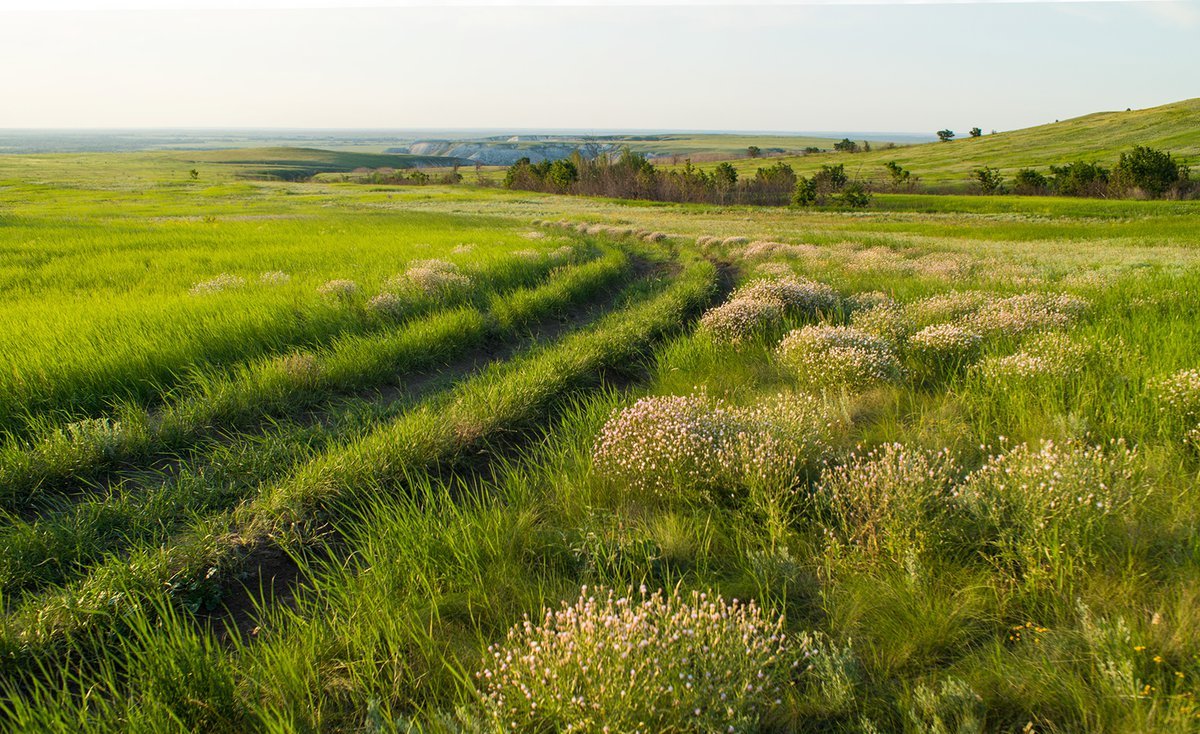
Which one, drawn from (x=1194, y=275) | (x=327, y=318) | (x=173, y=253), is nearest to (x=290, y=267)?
(x=173, y=253)

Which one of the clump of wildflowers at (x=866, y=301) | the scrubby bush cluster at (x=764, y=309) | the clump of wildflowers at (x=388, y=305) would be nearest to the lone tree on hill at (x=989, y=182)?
the clump of wildflowers at (x=866, y=301)

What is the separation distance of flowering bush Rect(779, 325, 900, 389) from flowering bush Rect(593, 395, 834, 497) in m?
1.42

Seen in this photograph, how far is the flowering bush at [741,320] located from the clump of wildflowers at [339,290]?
21.2 ft

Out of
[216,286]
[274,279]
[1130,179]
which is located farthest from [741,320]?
[1130,179]

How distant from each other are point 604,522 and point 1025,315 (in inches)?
275

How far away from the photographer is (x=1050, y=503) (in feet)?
10.6

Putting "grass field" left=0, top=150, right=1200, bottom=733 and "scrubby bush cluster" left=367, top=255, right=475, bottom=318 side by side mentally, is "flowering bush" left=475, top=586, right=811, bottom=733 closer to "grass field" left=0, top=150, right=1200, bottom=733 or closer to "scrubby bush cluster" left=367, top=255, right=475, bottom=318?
"grass field" left=0, top=150, right=1200, bottom=733

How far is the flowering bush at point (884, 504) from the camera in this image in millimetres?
3488

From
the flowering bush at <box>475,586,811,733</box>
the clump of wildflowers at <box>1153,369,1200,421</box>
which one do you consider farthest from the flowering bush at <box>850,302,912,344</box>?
the flowering bush at <box>475,586,811,733</box>

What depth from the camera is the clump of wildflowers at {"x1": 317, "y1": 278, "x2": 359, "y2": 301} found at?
35.8 feet

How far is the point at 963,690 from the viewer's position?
2480mm

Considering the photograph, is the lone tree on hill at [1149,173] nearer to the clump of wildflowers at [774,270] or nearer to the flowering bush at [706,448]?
the clump of wildflowers at [774,270]

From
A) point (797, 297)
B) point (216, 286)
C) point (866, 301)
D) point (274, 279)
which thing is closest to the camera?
point (797, 297)

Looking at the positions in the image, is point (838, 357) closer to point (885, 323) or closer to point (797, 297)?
point (885, 323)
